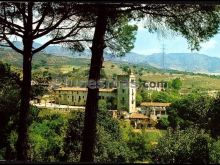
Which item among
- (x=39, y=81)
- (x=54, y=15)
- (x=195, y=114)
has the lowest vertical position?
(x=195, y=114)

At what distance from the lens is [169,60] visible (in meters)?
4.22

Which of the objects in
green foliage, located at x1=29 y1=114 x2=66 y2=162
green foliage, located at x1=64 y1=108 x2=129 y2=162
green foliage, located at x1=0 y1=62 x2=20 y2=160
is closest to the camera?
green foliage, located at x1=0 y1=62 x2=20 y2=160

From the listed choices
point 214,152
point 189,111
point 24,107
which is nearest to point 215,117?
point 189,111

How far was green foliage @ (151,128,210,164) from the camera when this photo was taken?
20.6 feet

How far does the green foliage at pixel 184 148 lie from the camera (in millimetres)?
6280

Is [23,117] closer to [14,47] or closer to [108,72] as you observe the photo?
[14,47]

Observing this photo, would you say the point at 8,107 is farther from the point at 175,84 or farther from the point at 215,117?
the point at 175,84

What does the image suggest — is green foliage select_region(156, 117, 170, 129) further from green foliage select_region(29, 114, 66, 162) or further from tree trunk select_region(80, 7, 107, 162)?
tree trunk select_region(80, 7, 107, 162)

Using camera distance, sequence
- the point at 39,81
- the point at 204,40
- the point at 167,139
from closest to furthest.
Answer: the point at 204,40, the point at 39,81, the point at 167,139

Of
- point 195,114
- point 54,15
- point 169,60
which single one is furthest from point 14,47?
point 195,114

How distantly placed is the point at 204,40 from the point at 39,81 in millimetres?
2182

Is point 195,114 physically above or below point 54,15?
below

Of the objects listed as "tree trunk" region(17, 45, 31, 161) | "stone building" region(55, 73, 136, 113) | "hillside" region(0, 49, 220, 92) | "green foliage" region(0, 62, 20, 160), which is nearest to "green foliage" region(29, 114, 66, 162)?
"green foliage" region(0, 62, 20, 160)

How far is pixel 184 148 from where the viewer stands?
7.07 m
